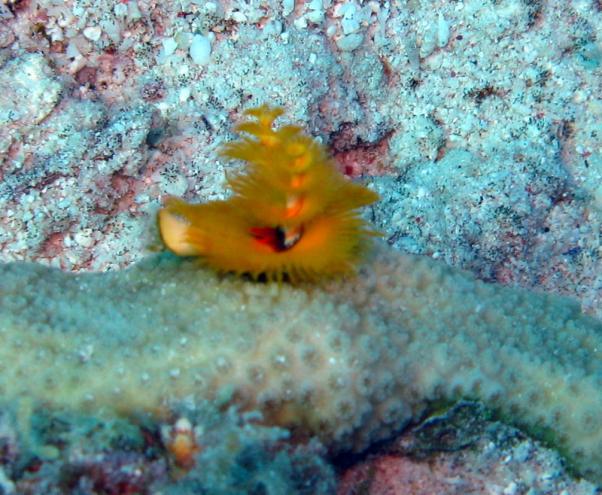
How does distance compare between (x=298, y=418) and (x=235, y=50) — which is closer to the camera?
(x=298, y=418)

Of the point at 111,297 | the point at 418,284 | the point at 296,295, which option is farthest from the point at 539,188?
the point at 111,297

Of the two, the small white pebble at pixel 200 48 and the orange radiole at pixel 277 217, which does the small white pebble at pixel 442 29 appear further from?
the orange radiole at pixel 277 217

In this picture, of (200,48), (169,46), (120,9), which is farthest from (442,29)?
(120,9)

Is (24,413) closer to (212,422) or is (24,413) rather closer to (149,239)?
(212,422)

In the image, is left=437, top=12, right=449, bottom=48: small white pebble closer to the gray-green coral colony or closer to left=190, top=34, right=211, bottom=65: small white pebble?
left=190, top=34, right=211, bottom=65: small white pebble

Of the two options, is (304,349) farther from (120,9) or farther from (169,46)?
(120,9)

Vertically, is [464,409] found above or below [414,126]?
below
